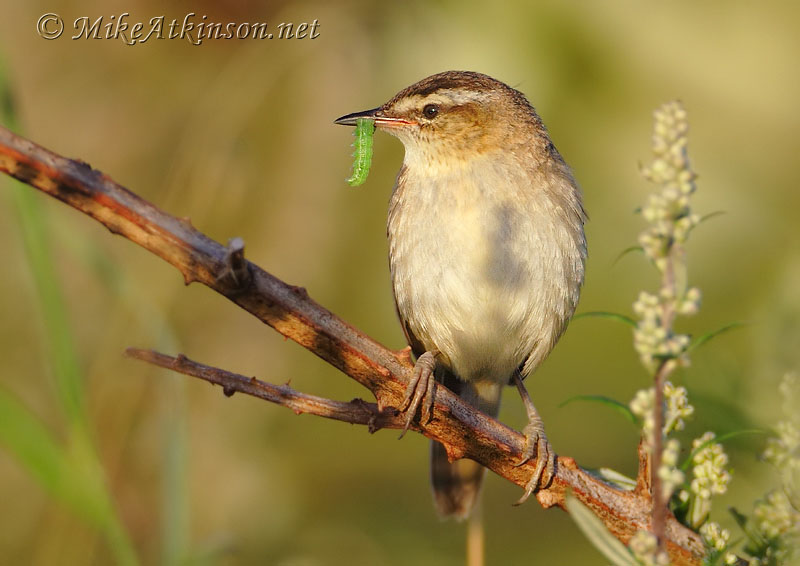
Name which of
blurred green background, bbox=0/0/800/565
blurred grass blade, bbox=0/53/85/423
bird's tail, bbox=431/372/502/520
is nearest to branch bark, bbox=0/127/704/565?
blurred green background, bbox=0/0/800/565

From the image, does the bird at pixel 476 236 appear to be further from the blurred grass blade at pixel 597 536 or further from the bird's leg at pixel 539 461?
the blurred grass blade at pixel 597 536

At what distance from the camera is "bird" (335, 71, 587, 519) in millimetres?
3201

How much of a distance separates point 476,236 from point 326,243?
4.90 ft

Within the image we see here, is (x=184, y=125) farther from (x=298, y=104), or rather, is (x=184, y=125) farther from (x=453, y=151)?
(x=453, y=151)

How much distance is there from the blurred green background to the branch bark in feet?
1.16

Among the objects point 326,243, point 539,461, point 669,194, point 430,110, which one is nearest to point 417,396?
point 539,461

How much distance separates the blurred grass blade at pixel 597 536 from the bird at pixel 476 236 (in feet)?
4.52

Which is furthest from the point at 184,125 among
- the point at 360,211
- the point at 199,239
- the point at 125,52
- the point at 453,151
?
the point at 199,239

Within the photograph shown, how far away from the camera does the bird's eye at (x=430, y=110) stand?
3.56 metres

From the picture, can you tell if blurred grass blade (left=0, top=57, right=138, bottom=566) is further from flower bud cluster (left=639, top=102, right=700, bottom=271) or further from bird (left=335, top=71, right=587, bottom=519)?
flower bud cluster (left=639, top=102, right=700, bottom=271)

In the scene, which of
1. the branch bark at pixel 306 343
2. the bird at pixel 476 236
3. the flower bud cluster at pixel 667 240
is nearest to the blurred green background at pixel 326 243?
the bird at pixel 476 236

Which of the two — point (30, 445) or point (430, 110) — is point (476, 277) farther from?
point (30, 445)

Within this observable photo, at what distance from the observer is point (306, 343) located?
6.33 feet

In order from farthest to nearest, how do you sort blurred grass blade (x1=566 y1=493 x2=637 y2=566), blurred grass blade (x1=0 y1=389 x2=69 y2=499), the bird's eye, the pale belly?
1. the bird's eye
2. the pale belly
3. blurred grass blade (x1=0 y1=389 x2=69 y2=499)
4. blurred grass blade (x1=566 y1=493 x2=637 y2=566)
